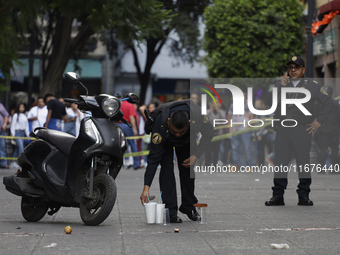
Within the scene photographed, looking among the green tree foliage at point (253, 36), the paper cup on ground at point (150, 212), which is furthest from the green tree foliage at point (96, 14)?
the green tree foliage at point (253, 36)

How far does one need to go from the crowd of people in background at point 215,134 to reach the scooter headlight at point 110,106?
8.24 ft

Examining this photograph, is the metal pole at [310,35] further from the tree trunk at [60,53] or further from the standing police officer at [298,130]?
the tree trunk at [60,53]

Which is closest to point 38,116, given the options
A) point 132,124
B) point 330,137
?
point 132,124

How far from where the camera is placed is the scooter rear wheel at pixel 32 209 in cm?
703

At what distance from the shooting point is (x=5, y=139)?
1634 centimetres

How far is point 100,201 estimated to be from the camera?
6.41 m

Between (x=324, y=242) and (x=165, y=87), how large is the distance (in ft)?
124

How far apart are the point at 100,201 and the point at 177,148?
42.7 inches

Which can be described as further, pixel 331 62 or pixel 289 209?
pixel 331 62

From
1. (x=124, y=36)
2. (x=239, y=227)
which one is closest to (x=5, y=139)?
(x=124, y=36)

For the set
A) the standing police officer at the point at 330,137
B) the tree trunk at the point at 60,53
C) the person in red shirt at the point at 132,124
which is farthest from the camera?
the tree trunk at the point at 60,53

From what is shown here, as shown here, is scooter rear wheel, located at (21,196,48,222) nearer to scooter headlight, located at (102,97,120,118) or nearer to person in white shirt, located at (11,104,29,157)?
scooter headlight, located at (102,97,120,118)

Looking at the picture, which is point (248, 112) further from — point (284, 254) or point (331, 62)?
point (331, 62)

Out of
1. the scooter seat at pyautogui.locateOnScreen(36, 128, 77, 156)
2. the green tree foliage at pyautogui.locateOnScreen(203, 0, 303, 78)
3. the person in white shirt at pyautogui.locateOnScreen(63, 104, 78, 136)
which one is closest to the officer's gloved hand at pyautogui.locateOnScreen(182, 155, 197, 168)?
the scooter seat at pyautogui.locateOnScreen(36, 128, 77, 156)
